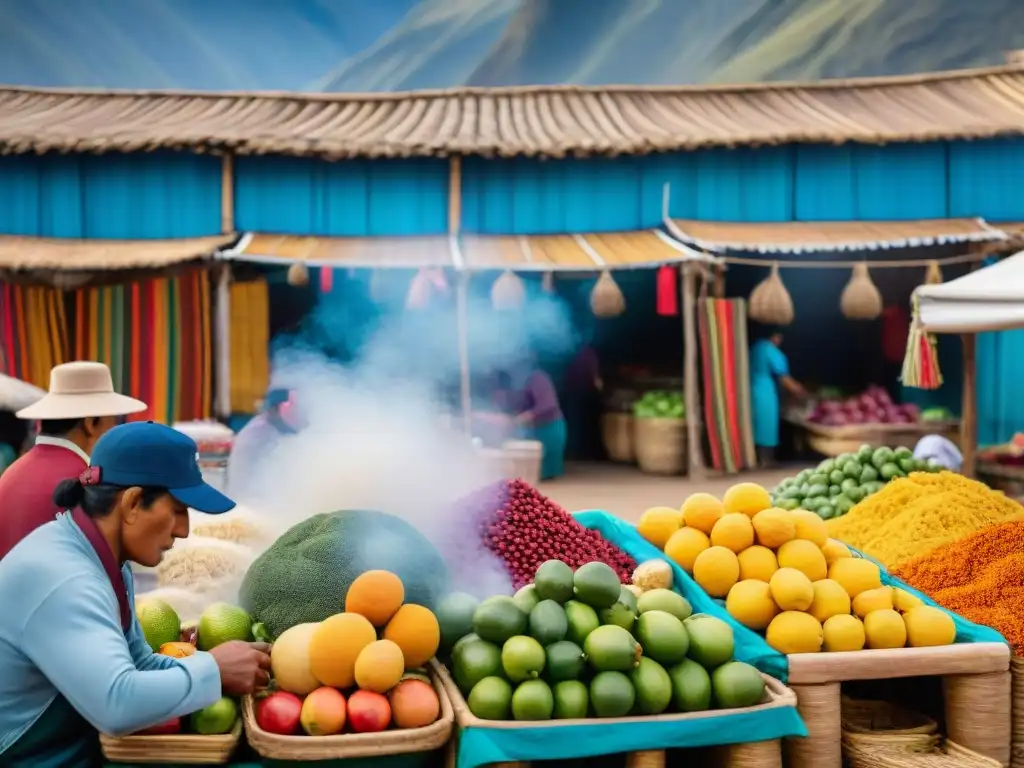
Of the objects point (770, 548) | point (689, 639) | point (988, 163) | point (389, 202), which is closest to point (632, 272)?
point (389, 202)

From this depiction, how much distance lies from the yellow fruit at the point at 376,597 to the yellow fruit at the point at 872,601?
5.36 feet

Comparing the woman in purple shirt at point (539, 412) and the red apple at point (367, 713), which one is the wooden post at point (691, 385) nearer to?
the woman in purple shirt at point (539, 412)

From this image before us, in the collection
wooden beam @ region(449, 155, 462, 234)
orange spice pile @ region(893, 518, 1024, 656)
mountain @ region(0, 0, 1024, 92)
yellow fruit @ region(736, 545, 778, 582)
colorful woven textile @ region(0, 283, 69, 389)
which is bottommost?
orange spice pile @ region(893, 518, 1024, 656)

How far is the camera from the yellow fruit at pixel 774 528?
3.73 meters

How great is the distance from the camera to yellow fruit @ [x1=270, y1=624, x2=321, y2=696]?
2754 mm

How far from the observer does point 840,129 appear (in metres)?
11.4

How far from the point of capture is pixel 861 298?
32.9 feet

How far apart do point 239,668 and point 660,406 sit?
850cm

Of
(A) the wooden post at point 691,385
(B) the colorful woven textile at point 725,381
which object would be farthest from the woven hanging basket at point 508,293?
(B) the colorful woven textile at point 725,381

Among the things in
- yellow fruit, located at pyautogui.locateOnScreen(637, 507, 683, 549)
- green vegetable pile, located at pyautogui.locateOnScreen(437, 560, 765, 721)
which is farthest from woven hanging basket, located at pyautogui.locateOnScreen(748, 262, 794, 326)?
green vegetable pile, located at pyautogui.locateOnScreen(437, 560, 765, 721)

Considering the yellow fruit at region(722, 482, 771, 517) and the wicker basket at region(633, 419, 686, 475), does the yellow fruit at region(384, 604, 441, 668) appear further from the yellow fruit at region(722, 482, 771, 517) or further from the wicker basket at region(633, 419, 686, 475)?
the wicker basket at region(633, 419, 686, 475)

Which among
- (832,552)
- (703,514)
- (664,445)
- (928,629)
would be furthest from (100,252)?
(928,629)

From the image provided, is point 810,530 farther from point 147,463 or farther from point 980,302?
point 980,302

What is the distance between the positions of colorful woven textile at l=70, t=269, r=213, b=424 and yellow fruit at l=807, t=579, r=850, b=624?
805 centimetres
